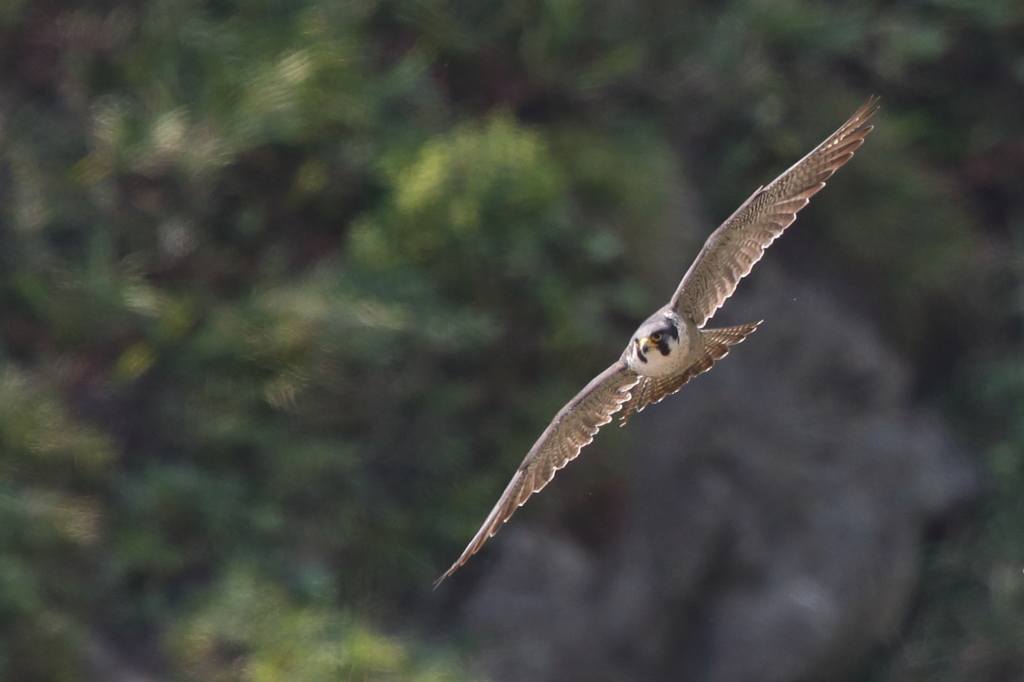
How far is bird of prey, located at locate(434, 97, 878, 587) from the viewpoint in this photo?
9.66ft

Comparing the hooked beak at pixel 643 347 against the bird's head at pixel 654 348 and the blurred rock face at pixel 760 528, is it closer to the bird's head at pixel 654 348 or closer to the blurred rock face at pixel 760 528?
the bird's head at pixel 654 348

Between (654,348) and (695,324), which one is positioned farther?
(695,324)

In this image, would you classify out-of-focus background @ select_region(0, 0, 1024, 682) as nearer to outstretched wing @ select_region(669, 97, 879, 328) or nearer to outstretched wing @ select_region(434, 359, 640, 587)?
outstretched wing @ select_region(434, 359, 640, 587)

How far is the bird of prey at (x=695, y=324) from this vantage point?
294cm

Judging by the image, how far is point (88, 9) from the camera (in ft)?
15.6

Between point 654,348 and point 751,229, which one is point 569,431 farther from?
point 751,229

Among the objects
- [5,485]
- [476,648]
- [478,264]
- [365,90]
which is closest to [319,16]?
[365,90]

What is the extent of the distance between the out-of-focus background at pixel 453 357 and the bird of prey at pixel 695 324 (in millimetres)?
1267

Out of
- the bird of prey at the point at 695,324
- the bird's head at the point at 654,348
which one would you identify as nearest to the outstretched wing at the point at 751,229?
the bird of prey at the point at 695,324

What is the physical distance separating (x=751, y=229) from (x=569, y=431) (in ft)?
2.10

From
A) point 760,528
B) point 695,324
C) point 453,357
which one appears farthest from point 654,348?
point 760,528

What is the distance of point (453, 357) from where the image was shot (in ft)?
15.6

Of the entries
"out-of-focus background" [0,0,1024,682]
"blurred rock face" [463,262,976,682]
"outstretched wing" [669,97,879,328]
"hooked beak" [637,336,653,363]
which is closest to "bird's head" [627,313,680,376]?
"hooked beak" [637,336,653,363]

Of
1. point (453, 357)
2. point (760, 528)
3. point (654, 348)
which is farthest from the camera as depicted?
point (760, 528)
